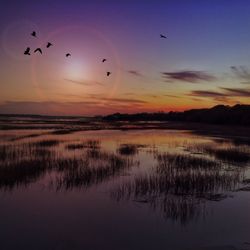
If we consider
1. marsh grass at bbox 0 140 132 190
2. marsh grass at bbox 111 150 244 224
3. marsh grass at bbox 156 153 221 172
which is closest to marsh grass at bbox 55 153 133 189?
marsh grass at bbox 0 140 132 190

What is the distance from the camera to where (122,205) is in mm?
15602

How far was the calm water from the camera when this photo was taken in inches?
460

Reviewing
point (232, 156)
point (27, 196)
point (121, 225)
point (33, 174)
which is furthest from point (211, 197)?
point (232, 156)

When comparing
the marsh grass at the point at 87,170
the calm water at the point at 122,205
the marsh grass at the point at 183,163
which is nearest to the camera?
the calm water at the point at 122,205

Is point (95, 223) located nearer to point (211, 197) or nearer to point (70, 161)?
point (211, 197)

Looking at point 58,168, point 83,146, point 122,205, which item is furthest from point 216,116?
point 122,205

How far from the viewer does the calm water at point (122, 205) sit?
38.3 feet

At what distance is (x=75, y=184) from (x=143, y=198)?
161 inches

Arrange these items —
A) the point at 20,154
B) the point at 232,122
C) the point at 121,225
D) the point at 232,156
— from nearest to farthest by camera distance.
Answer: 1. the point at 121,225
2. the point at 20,154
3. the point at 232,156
4. the point at 232,122

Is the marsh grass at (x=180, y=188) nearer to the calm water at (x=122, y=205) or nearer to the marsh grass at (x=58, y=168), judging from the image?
the calm water at (x=122, y=205)

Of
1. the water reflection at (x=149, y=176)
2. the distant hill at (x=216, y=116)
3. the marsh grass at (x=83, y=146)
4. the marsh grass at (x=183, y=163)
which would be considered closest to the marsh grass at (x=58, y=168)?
the water reflection at (x=149, y=176)

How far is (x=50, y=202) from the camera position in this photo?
15.9 m

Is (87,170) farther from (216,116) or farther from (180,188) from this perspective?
(216,116)

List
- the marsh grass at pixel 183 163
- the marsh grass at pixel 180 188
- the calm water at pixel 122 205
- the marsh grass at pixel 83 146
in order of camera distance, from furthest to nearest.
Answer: the marsh grass at pixel 83 146 → the marsh grass at pixel 183 163 → the marsh grass at pixel 180 188 → the calm water at pixel 122 205
